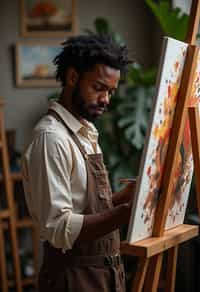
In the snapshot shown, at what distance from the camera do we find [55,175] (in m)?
1.62

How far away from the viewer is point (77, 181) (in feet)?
5.58

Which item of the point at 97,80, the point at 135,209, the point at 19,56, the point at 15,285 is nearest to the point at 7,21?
the point at 19,56

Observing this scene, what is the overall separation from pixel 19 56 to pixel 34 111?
0.40 m

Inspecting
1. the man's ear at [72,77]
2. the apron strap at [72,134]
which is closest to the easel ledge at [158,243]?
the apron strap at [72,134]

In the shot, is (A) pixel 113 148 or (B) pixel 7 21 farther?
(B) pixel 7 21

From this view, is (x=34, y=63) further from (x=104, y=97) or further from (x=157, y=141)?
(x=157, y=141)

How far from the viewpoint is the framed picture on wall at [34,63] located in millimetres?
4043

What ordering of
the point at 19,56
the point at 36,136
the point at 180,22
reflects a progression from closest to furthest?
the point at 36,136, the point at 180,22, the point at 19,56

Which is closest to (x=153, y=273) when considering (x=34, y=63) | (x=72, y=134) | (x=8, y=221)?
(x=72, y=134)

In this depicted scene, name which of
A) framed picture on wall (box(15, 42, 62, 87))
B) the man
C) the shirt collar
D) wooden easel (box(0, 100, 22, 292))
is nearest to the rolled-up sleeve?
the man

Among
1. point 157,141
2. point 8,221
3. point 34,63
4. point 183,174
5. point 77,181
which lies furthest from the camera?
point 34,63

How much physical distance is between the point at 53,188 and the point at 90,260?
0.98 feet

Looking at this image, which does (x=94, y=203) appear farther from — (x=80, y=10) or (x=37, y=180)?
(x=80, y=10)

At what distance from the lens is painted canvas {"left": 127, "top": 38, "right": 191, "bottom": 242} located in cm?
154
